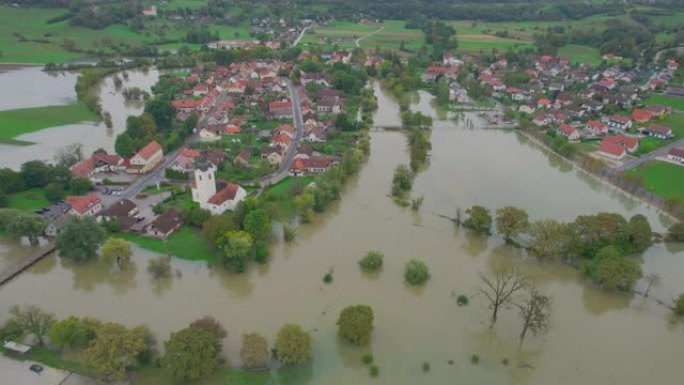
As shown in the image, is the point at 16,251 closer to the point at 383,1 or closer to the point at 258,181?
the point at 258,181

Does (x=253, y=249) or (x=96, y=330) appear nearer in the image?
(x=96, y=330)

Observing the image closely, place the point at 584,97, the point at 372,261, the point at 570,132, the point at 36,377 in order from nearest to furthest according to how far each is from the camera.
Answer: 1. the point at 36,377
2. the point at 372,261
3. the point at 570,132
4. the point at 584,97

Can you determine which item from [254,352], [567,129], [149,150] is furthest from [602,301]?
[149,150]

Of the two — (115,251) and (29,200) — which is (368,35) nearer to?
(29,200)

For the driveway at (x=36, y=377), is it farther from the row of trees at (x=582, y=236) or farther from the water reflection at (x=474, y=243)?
the row of trees at (x=582, y=236)

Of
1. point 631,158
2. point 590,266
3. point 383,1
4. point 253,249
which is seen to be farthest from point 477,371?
point 383,1

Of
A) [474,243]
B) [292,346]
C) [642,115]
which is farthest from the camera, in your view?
[642,115]

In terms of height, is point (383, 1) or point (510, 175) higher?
point (383, 1)
